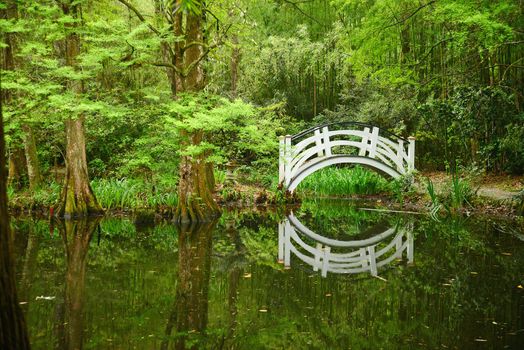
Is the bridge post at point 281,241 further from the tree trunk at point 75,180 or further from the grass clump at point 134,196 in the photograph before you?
the tree trunk at point 75,180

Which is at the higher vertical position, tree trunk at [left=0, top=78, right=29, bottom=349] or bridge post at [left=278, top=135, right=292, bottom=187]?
bridge post at [left=278, top=135, right=292, bottom=187]

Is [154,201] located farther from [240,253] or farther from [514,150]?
[514,150]

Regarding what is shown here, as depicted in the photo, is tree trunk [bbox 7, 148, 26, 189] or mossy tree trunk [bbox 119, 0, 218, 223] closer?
mossy tree trunk [bbox 119, 0, 218, 223]

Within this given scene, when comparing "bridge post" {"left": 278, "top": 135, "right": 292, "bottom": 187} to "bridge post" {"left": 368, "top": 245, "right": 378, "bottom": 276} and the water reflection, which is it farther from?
"bridge post" {"left": 368, "top": 245, "right": 378, "bottom": 276}

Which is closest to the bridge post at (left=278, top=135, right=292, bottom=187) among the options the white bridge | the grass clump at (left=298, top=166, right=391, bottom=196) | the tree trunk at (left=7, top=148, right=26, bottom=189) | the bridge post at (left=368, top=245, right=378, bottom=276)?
the white bridge

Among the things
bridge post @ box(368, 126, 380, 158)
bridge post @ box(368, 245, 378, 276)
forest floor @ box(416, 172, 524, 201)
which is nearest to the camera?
bridge post @ box(368, 245, 378, 276)

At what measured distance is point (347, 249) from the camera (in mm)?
7215

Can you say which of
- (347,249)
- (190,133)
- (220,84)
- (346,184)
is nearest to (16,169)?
(190,133)

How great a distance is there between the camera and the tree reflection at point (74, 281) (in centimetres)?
369

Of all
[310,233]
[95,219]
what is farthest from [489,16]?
[95,219]

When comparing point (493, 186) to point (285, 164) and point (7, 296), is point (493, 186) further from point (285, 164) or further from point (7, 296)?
point (7, 296)

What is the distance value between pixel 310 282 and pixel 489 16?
6908 millimetres

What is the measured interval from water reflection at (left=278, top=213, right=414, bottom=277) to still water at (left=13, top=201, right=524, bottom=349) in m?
0.02

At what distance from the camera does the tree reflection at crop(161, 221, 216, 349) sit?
374 centimetres
